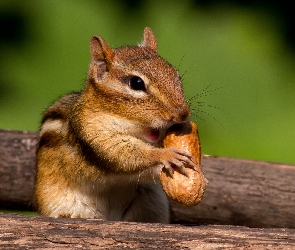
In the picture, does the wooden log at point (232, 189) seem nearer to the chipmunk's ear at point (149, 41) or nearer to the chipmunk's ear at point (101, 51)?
the chipmunk's ear at point (149, 41)

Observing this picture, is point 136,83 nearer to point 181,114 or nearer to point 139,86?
point 139,86

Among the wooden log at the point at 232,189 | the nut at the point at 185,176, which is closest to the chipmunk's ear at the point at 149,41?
the nut at the point at 185,176

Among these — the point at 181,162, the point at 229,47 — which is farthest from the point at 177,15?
the point at 181,162

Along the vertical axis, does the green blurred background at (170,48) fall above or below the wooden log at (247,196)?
above

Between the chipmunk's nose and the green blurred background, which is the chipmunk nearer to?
the chipmunk's nose

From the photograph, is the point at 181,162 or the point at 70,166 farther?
the point at 70,166

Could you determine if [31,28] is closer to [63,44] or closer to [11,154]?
[63,44]

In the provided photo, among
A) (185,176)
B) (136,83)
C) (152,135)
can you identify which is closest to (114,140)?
(152,135)
